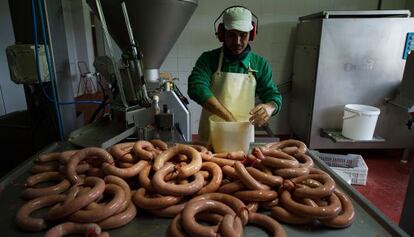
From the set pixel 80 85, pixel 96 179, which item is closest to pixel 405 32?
pixel 96 179

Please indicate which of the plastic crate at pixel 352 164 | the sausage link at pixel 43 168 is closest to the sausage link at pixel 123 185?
the sausage link at pixel 43 168

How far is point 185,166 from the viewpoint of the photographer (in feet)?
3.30

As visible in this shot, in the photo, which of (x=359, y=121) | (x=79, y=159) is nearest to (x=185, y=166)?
(x=79, y=159)

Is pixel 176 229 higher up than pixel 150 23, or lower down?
lower down

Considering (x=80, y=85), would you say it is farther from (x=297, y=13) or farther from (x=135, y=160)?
(x=135, y=160)

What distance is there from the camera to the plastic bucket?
3.93 feet

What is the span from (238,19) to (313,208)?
1015 mm

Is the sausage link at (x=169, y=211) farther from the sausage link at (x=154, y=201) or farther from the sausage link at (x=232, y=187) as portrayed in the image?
the sausage link at (x=232, y=187)

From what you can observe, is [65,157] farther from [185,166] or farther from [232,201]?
[232,201]

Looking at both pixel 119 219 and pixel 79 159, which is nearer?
pixel 119 219

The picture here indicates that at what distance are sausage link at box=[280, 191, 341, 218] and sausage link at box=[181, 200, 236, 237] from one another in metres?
0.18

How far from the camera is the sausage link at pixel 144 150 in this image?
1108 mm

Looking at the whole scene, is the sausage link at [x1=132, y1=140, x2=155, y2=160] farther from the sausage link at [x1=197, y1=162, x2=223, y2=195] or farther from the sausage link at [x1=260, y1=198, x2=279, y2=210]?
the sausage link at [x1=260, y1=198, x2=279, y2=210]

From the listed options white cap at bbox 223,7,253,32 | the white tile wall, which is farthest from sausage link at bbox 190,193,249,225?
the white tile wall
